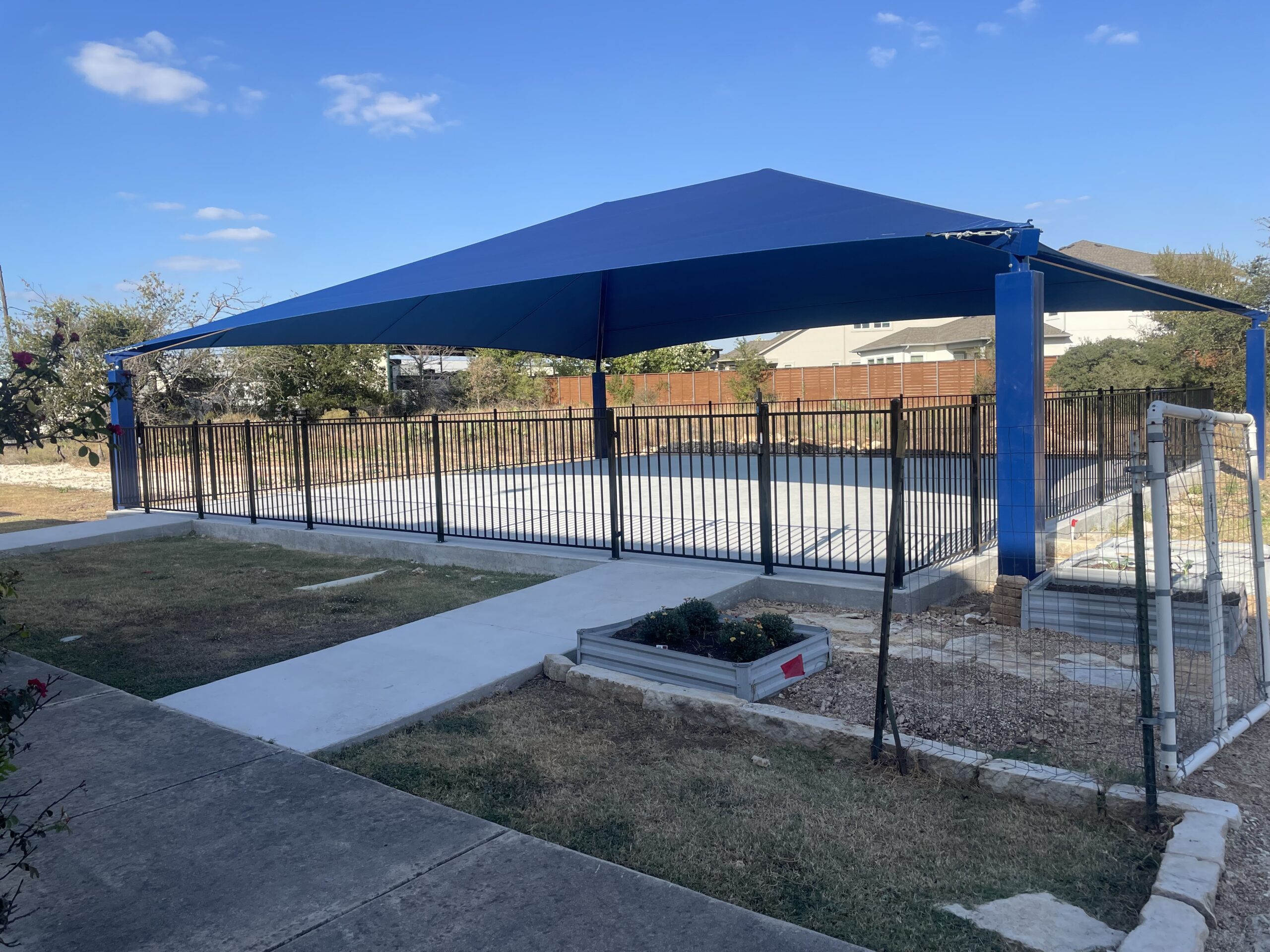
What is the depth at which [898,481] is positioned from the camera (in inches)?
178

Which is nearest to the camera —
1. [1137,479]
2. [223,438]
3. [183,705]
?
[1137,479]

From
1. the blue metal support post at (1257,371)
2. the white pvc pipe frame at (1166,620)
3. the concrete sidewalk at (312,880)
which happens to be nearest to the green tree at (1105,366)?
the blue metal support post at (1257,371)

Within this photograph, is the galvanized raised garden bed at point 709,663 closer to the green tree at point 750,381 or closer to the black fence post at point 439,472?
the black fence post at point 439,472

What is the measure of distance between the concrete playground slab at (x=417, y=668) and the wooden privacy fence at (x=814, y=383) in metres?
25.5

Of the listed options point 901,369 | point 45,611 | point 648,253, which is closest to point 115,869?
point 45,611

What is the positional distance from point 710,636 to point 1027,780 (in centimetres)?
219

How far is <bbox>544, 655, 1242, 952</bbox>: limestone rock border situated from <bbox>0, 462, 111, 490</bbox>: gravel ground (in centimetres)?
1926

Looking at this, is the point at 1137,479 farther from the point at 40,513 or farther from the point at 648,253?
the point at 40,513

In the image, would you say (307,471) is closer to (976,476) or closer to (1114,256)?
(976,476)

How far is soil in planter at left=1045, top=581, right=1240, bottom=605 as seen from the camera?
611cm

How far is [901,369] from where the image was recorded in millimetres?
33594

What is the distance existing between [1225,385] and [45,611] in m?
25.0

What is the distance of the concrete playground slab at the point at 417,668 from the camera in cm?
508

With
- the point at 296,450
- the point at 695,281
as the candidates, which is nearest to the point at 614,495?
the point at 296,450
